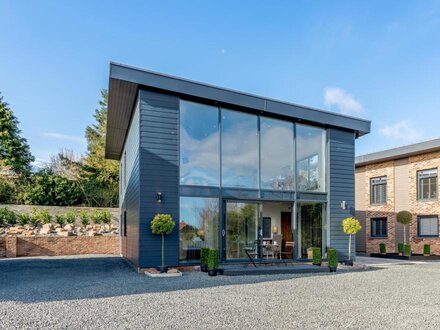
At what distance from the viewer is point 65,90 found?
66.9 feet

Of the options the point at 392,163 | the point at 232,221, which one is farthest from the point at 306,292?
the point at 392,163

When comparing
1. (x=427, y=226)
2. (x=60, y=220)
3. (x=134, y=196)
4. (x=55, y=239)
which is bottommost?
(x=55, y=239)

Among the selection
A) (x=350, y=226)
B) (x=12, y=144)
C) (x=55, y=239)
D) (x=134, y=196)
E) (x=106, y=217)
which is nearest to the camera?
(x=134, y=196)

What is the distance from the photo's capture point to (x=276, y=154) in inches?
460

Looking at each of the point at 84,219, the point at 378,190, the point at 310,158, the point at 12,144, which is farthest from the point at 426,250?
the point at 12,144

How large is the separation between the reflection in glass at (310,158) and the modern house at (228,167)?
0.03 m

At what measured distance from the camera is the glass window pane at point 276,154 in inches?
452

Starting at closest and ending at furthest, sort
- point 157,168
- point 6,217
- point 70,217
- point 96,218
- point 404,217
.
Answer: point 157,168
point 404,217
point 6,217
point 70,217
point 96,218

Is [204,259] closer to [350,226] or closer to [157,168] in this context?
[157,168]

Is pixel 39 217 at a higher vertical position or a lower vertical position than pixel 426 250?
higher

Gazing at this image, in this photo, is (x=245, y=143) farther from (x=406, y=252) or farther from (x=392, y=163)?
(x=392, y=163)

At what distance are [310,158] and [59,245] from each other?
1099 cm

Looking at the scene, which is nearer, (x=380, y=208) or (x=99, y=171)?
(x=380, y=208)

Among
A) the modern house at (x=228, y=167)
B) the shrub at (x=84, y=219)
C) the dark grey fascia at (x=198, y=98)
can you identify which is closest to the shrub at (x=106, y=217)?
the shrub at (x=84, y=219)
